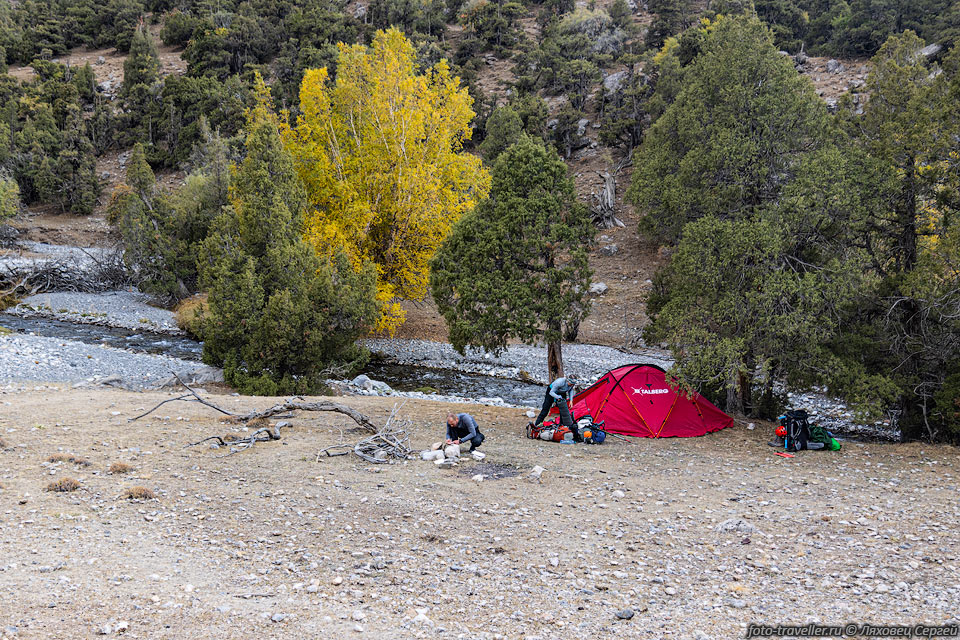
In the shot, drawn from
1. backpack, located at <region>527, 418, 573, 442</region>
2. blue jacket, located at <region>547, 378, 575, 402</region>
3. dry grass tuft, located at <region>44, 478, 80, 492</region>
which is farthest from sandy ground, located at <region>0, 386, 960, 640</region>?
blue jacket, located at <region>547, 378, 575, 402</region>

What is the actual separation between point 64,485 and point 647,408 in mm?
11737

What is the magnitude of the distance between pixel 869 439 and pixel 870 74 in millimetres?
9202

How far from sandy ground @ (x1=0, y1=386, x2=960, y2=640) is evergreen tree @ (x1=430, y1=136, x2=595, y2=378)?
17.7 ft

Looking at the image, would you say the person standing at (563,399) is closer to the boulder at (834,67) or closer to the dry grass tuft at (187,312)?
the dry grass tuft at (187,312)

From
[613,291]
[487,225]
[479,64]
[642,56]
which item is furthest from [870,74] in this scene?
[479,64]

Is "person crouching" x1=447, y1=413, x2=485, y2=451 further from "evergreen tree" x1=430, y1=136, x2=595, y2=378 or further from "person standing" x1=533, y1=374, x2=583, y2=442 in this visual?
"evergreen tree" x1=430, y1=136, x2=595, y2=378

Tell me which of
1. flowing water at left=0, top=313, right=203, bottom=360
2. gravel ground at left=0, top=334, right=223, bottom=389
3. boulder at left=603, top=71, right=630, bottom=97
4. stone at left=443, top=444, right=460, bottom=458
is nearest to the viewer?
stone at left=443, top=444, right=460, bottom=458

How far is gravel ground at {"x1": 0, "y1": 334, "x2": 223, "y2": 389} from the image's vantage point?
20047mm

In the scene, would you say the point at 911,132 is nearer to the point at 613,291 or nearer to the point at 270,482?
the point at 270,482

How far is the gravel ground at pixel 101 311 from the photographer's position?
32.4 metres

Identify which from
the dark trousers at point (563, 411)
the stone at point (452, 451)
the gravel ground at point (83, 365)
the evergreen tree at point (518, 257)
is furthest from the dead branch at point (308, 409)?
the gravel ground at point (83, 365)

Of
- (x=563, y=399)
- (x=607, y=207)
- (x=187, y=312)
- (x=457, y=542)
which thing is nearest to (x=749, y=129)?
(x=563, y=399)

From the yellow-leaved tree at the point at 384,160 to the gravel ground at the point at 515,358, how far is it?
2.29 meters

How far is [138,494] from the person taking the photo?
856 centimetres
